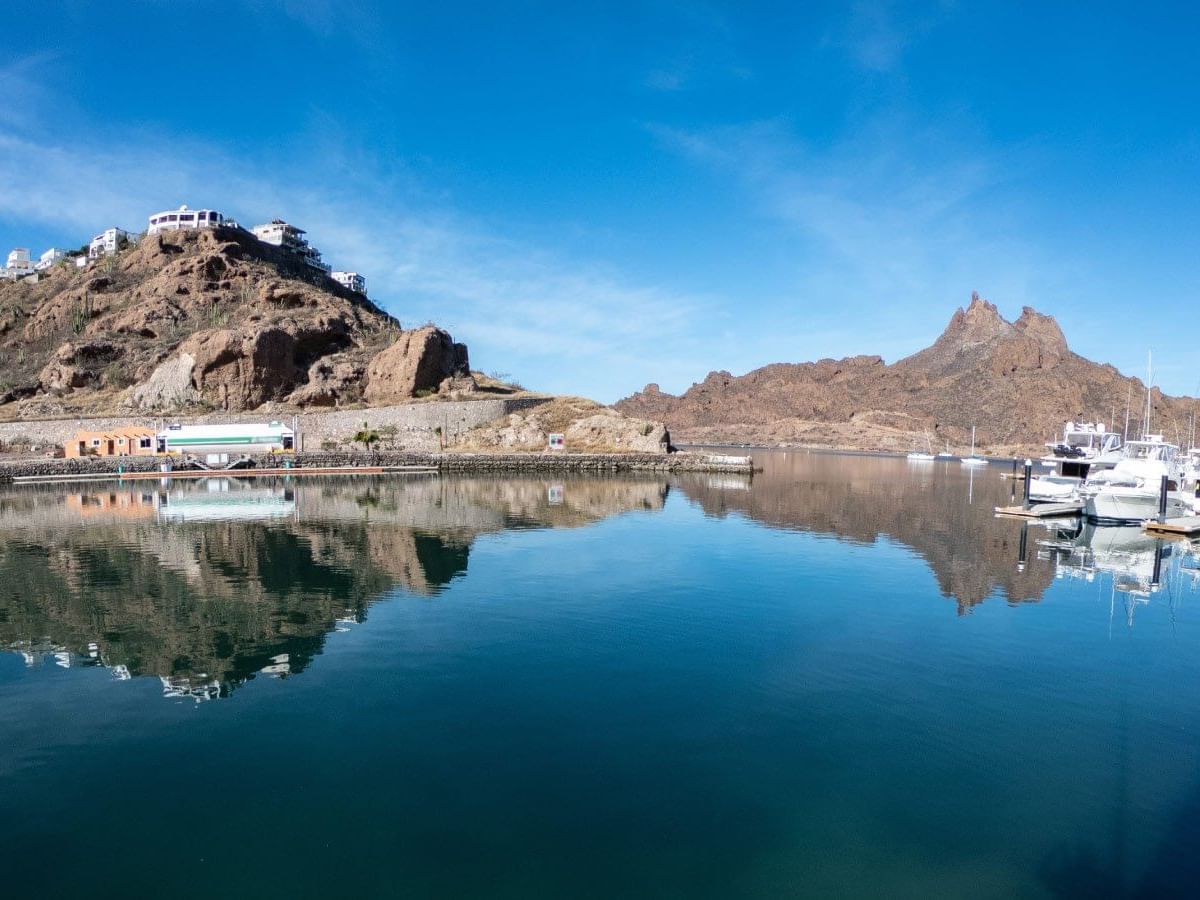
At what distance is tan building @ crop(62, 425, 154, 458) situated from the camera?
3191 inches

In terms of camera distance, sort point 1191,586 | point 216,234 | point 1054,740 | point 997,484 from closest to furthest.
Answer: point 1054,740, point 1191,586, point 997,484, point 216,234

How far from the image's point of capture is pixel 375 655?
16953 mm

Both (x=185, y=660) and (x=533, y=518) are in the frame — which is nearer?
(x=185, y=660)

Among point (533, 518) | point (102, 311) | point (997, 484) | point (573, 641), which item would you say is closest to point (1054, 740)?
point (573, 641)

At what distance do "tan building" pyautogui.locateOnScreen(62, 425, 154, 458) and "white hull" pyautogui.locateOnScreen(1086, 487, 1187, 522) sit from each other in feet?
290

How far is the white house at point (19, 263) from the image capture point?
150000mm

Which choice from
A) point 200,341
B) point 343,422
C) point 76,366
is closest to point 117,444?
point 200,341

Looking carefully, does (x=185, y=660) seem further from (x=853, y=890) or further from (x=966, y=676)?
(x=966, y=676)

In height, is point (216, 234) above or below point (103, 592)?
above

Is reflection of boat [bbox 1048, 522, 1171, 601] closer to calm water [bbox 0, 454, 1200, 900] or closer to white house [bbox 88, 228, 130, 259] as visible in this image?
calm water [bbox 0, 454, 1200, 900]

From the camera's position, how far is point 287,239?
5674 inches

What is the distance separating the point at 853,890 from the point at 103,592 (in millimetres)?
Answer: 23342

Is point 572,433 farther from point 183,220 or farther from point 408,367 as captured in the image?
point 183,220

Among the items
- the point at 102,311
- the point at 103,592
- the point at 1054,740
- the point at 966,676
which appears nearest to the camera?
the point at 1054,740
